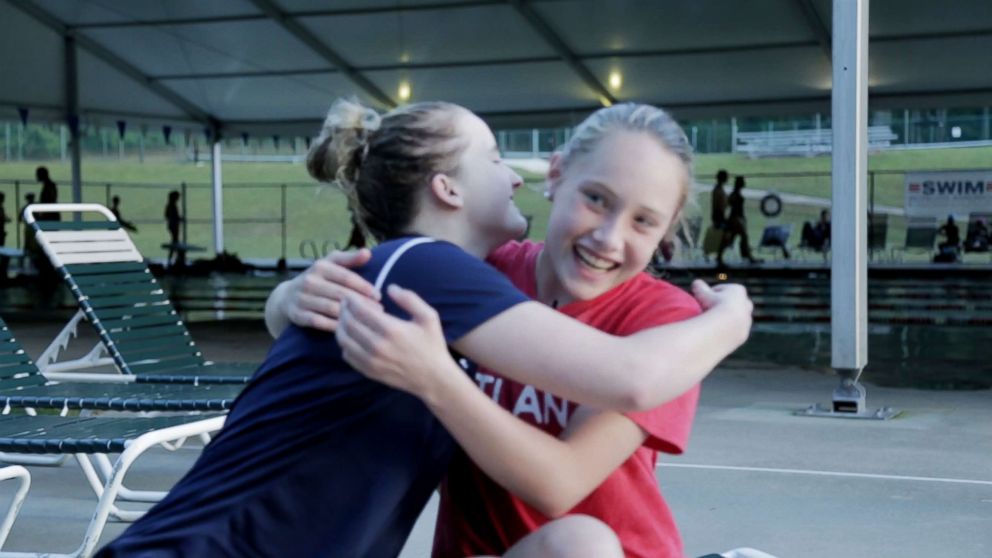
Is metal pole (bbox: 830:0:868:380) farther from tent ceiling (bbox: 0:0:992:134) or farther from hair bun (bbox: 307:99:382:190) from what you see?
tent ceiling (bbox: 0:0:992:134)

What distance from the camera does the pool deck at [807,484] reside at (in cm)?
457

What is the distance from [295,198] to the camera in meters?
46.1

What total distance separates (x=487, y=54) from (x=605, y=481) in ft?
52.8

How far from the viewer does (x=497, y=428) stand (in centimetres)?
163

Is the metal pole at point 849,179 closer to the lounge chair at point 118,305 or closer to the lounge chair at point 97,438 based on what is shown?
the lounge chair at point 118,305

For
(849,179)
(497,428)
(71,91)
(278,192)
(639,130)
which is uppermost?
(71,91)

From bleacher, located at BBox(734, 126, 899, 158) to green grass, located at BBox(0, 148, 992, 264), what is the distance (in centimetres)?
36

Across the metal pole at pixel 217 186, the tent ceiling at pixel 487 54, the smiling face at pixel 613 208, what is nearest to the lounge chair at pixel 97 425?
the smiling face at pixel 613 208

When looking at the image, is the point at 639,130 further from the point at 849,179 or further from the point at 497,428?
the point at 849,179

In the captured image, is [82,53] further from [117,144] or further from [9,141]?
[117,144]

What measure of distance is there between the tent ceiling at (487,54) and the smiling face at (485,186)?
13514mm

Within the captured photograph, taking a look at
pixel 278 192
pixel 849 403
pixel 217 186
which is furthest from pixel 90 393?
pixel 278 192

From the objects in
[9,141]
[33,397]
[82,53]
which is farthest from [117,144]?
[33,397]

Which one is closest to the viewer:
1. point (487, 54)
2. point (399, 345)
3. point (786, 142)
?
point (399, 345)
